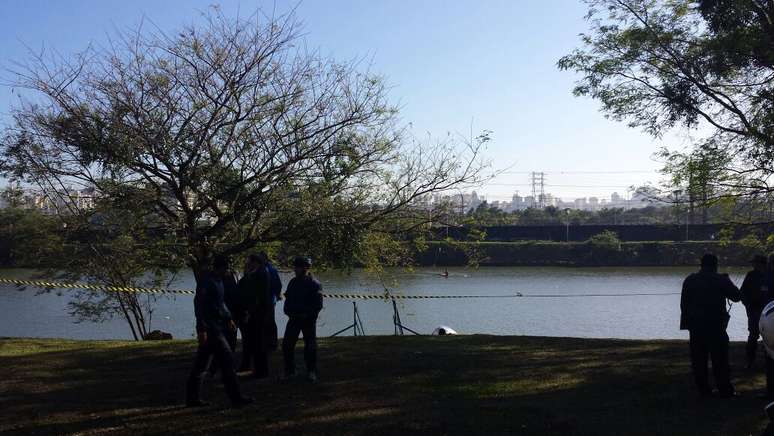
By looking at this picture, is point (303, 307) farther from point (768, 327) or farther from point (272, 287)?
point (768, 327)

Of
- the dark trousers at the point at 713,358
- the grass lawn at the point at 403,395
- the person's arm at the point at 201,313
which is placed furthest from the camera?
the dark trousers at the point at 713,358

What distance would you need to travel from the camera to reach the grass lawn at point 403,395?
24.8 feet

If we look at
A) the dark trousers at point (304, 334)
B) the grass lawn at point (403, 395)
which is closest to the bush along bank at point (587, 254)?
the grass lawn at point (403, 395)

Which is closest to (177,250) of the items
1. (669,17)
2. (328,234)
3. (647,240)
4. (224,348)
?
(328,234)

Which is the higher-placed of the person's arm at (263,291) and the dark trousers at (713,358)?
the person's arm at (263,291)

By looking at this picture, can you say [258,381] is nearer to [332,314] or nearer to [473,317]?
[332,314]

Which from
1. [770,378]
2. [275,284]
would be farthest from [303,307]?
[770,378]

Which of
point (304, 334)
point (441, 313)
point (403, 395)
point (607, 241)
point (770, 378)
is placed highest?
point (607, 241)

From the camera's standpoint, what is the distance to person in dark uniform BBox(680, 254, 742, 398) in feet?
28.6

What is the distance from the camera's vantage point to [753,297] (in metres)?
10.4

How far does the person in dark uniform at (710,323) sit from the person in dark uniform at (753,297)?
5.39ft

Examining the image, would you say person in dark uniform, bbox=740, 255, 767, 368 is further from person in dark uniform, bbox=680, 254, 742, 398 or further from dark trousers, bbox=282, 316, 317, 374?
dark trousers, bbox=282, 316, 317, 374

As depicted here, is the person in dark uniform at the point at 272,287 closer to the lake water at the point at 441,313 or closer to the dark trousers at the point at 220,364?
the dark trousers at the point at 220,364

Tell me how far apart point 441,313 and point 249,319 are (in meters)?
18.1
